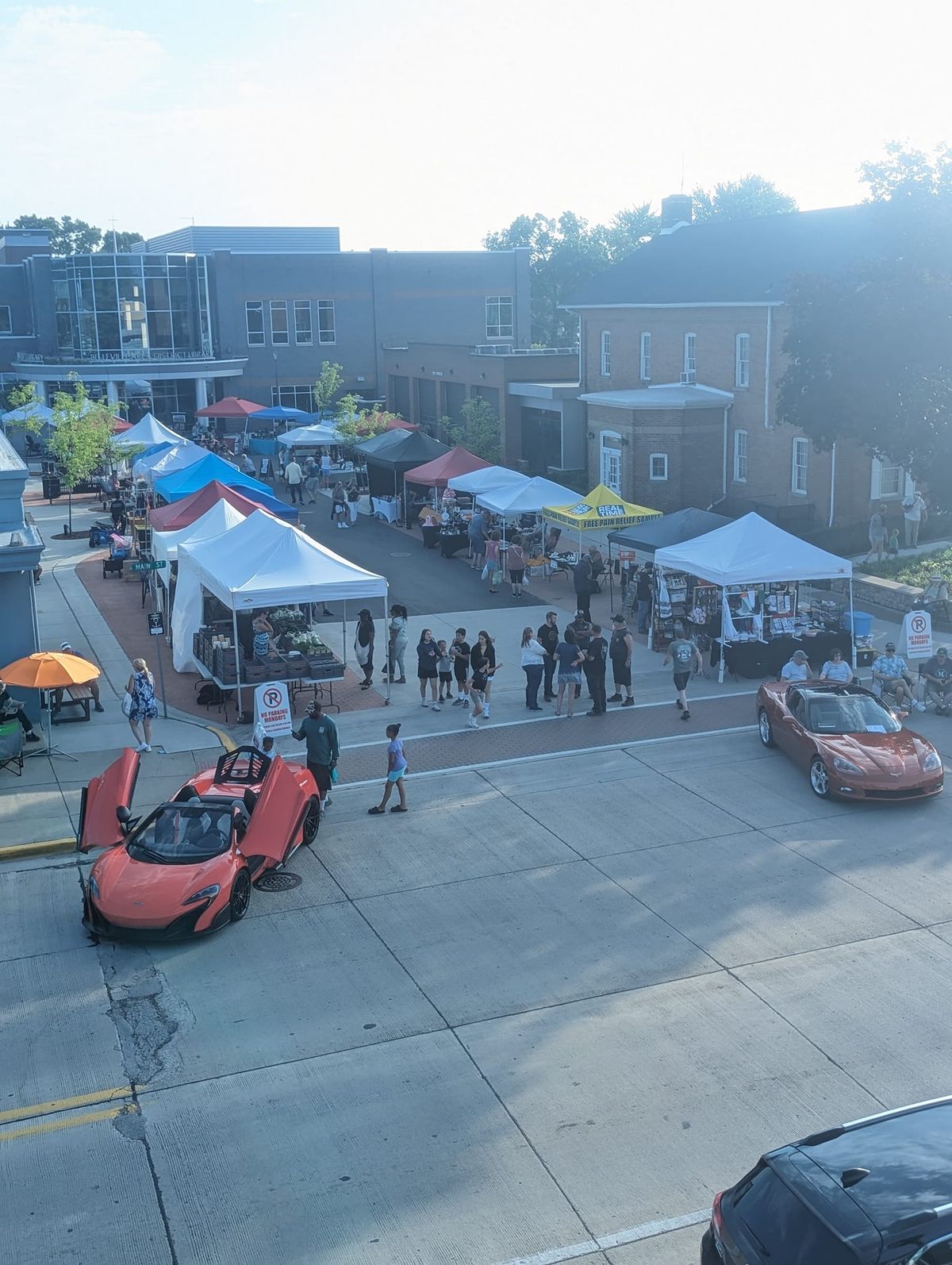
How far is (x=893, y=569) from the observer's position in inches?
1145

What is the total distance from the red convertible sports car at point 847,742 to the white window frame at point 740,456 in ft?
64.4

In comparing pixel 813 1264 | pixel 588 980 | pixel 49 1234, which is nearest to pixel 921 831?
pixel 588 980

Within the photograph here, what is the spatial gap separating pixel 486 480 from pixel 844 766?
19.3 meters

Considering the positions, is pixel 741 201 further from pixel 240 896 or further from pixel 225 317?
pixel 240 896

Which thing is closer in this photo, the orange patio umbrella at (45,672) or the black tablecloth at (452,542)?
the orange patio umbrella at (45,672)

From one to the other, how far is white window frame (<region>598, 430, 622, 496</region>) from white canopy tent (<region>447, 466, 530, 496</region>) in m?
6.02

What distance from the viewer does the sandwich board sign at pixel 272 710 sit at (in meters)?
17.8

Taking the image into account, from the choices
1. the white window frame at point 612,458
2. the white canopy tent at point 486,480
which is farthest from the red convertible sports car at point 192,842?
the white window frame at point 612,458

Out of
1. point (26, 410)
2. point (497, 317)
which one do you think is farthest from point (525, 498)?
point (497, 317)

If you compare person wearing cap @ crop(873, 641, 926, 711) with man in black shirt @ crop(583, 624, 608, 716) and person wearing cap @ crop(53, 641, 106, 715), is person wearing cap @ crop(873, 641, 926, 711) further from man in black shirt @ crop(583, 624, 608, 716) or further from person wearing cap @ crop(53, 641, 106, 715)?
person wearing cap @ crop(53, 641, 106, 715)

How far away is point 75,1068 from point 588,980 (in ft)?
14.7

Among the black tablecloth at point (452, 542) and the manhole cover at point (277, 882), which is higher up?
the black tablecloth at point (452, 542)

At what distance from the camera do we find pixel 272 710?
17.9 metres

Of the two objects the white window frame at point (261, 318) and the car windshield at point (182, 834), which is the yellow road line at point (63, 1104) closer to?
the car windshield at point (182, 834)
